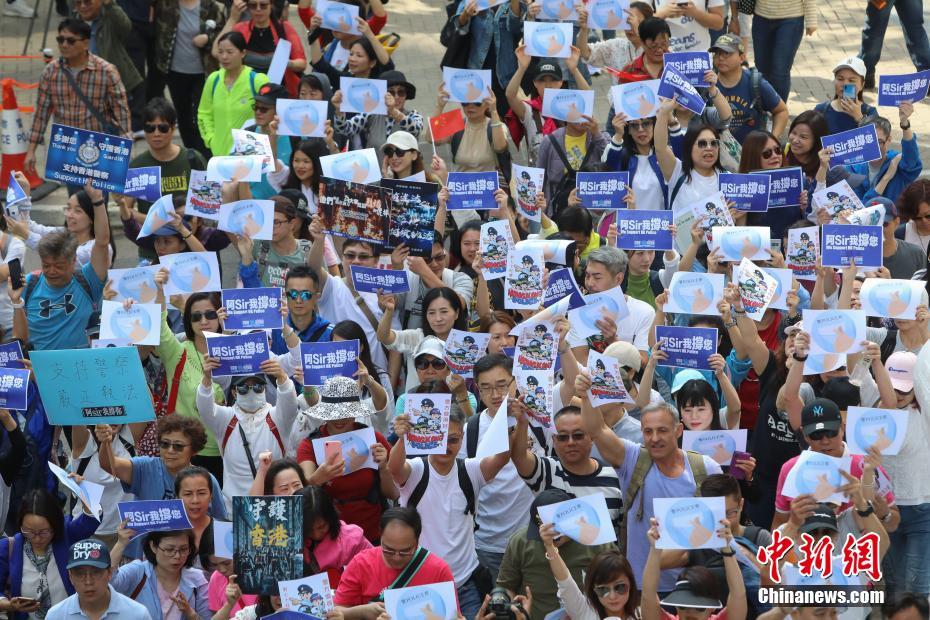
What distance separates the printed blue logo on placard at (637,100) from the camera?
1165cm

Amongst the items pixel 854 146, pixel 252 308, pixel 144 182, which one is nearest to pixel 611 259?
pixel 252 308

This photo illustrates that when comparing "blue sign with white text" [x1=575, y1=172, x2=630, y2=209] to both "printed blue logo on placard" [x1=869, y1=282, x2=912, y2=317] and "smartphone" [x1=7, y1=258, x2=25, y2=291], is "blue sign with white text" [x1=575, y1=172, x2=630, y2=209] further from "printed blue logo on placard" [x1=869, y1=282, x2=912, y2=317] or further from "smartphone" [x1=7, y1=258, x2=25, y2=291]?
"smartphone" [x1=7, y1=258, x2=25, y2=291]

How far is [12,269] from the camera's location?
10.9m

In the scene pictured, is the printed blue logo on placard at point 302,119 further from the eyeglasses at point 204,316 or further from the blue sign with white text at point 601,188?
the eyeglasses at point 204,316

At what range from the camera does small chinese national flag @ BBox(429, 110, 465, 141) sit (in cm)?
1260

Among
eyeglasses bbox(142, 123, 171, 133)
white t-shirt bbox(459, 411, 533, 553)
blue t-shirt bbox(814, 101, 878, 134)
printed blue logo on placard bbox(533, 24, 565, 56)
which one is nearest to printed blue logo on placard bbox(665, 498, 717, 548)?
white t-shirt bbox(459, 411, 533, 553)

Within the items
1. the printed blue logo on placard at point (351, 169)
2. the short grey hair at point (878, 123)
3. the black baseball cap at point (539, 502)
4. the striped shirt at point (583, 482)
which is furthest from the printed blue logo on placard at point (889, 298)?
the printed blue logo on placard at point (351, 169)

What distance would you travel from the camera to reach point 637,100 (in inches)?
460

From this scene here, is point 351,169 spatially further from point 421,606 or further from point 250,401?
point 421,606

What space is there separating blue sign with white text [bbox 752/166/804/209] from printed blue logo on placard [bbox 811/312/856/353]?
2.58 m

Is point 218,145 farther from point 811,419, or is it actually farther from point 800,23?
point 811,419

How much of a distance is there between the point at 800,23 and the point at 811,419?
666 centimetres

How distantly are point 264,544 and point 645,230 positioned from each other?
4.04 metres

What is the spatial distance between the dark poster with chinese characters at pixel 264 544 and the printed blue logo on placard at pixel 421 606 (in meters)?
0.57
